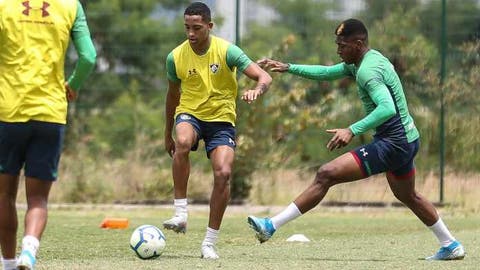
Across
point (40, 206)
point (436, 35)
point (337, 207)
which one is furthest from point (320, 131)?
point (40, 206)

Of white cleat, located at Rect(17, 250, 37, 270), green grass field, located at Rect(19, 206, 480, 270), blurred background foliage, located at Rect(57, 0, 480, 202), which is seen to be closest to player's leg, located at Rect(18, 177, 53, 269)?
white cleat, located at Rect(17, 250, 37, 270)

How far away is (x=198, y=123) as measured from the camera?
1001 centimetres

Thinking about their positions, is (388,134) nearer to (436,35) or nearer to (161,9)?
(436,35)

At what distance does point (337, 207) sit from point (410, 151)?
325 inches

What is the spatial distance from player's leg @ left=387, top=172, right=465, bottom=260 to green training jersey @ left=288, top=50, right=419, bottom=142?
373 millimetres

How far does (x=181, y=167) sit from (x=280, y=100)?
841 centimetres

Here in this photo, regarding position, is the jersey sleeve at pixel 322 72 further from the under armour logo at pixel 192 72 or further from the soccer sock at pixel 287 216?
the soccer sock at pixel 287 216

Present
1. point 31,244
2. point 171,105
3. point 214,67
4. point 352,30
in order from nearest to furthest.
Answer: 1. point 31,244
2. point 352,30
3. point 214,67
4. point 171,105

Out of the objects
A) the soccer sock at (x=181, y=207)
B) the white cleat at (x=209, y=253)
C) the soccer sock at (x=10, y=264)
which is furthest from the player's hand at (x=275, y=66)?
the soccer sock at (x=10, y=264)

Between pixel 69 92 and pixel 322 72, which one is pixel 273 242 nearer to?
pixel 322 72

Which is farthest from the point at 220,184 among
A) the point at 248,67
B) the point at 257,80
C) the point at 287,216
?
the point at 248,67

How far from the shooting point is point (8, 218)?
24.9ft

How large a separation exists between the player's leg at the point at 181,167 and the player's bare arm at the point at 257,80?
0.61 m

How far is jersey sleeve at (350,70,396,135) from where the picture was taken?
9195 mm
